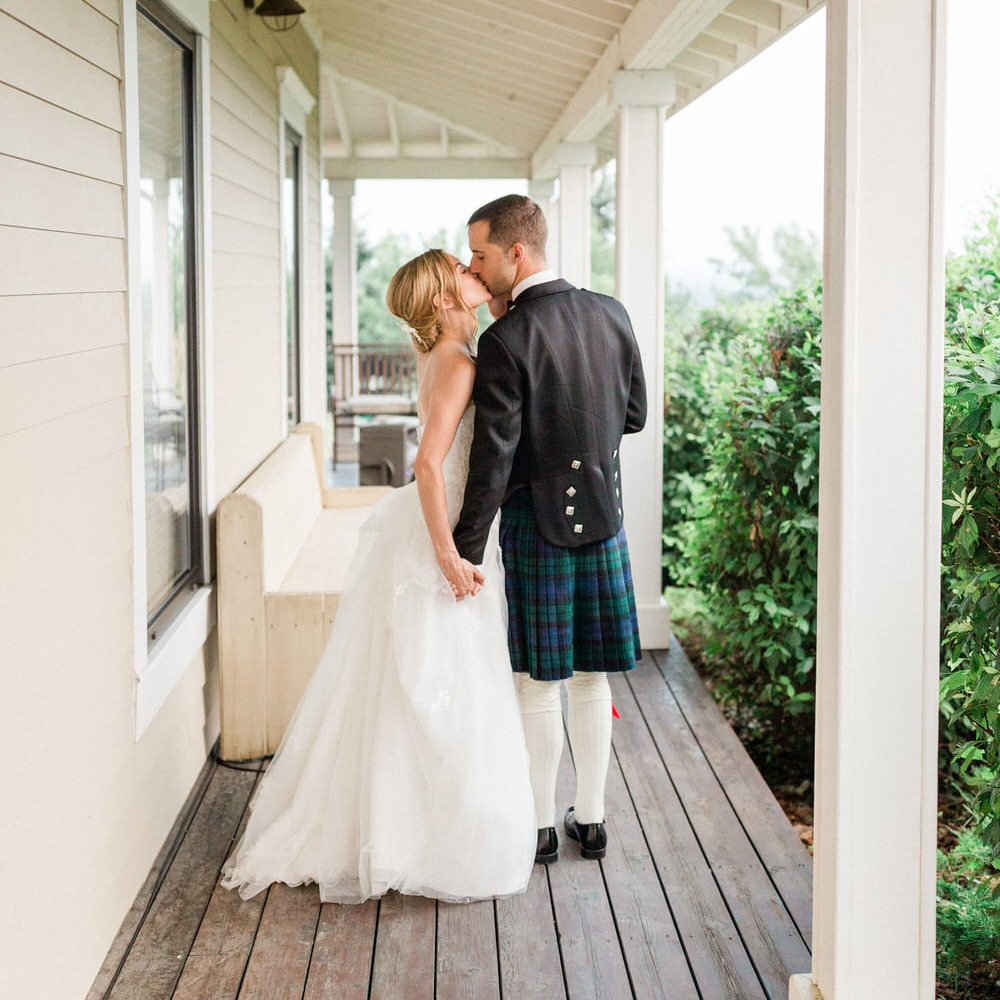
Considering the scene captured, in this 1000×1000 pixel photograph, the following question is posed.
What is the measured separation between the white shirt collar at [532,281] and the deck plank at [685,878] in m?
1.61

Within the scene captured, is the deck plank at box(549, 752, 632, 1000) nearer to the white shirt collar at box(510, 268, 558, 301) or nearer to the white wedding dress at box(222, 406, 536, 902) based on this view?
the white wedding dress at box(222, 406, 536, 902)

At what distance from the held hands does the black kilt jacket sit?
41 millimetres

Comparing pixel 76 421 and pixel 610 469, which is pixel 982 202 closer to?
pixel 610 469

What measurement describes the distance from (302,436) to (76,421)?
149 inches

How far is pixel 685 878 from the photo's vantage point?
3.18 metres

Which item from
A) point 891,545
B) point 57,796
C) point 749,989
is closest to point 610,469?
point 891,545

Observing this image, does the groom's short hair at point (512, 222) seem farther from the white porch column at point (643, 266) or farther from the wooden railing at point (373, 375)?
the wooden railing at point (373, 375)

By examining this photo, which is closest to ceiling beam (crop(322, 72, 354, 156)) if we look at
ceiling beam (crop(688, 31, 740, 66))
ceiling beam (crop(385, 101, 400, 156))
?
ceiling beam (crop(385, 101, 400, 156))

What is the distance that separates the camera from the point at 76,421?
2502mm

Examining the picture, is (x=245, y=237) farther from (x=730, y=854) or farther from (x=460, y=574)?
(x=730, y=854)

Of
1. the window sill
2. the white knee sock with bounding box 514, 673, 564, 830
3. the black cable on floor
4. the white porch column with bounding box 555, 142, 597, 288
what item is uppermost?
the white porch column with bounding box 555, 142, 597, 288

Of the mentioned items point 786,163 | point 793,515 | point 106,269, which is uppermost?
point 786,163

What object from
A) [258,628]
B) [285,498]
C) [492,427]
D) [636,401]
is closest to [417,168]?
[285,498]

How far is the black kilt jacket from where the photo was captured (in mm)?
2961
